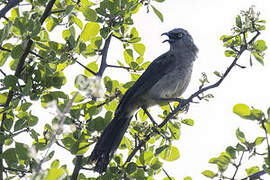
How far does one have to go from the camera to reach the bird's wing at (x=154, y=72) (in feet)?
15.2

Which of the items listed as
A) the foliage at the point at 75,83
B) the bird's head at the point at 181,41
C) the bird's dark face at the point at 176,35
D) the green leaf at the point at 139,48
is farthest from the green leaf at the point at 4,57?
the bird's dark face at the point at 176,35

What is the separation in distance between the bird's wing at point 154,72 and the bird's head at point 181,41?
0.25m

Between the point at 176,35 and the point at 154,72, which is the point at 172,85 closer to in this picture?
the point at 154,72

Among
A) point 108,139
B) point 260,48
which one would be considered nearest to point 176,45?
point 108,139

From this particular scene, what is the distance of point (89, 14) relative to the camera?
3193 mm

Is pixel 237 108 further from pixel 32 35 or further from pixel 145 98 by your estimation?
pixel 145 98

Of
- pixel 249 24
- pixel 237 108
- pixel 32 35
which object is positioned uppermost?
pixel 249 24

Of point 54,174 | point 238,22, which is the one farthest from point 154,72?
point 54,174

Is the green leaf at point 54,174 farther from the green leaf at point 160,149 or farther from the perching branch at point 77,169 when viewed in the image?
the green leaf at point 160,149

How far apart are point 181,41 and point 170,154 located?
2456mm

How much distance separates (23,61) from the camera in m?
2.93

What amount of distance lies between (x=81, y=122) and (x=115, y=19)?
979mm

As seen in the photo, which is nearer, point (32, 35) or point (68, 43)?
point (32, 35)

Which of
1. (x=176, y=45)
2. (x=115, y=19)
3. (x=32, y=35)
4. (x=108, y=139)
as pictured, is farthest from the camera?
(x=176, y=45)
